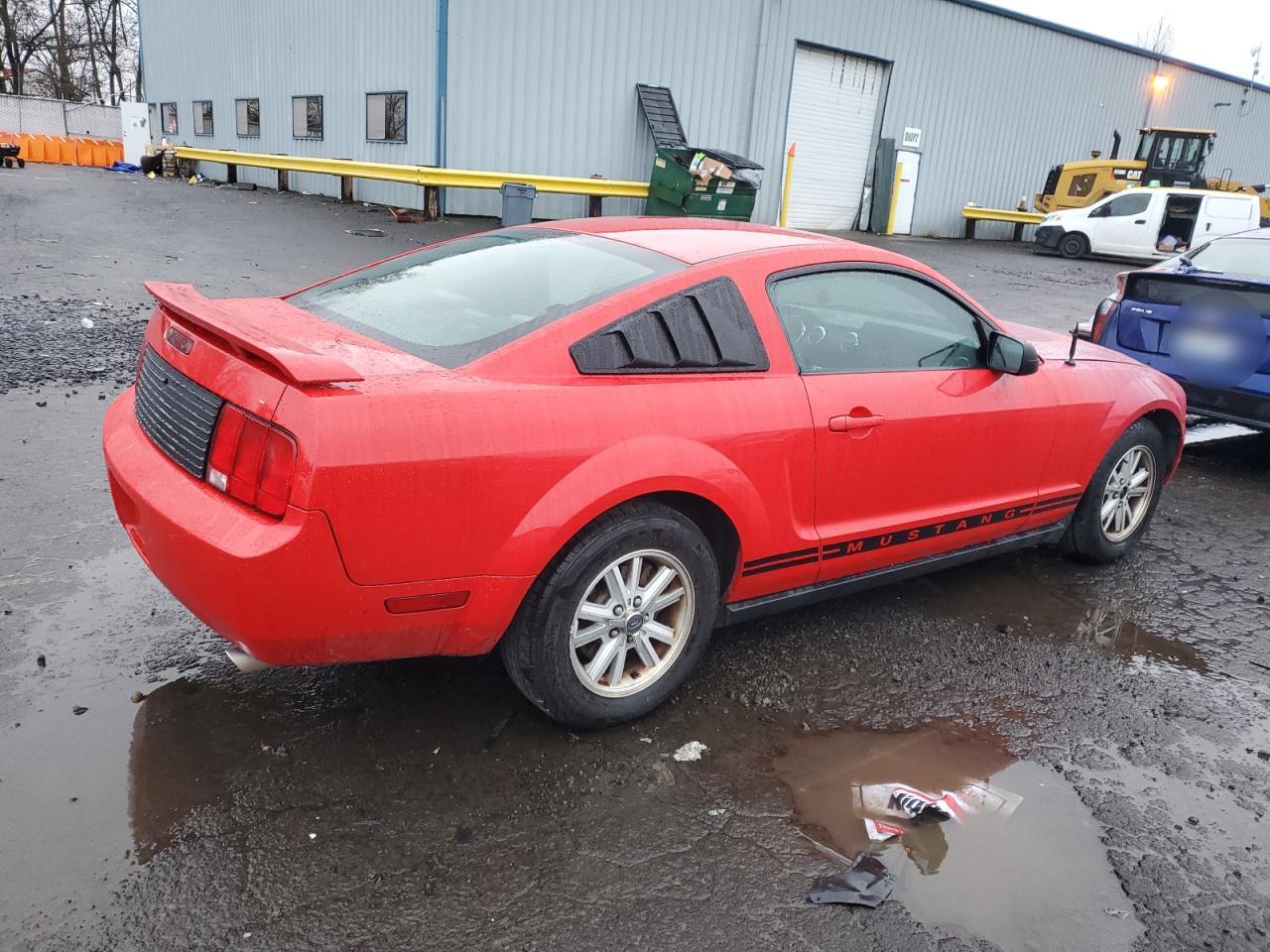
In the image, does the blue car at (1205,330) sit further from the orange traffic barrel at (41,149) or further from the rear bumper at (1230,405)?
the orange traffic barrel at (41,149)

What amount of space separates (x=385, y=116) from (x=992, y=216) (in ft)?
49.4

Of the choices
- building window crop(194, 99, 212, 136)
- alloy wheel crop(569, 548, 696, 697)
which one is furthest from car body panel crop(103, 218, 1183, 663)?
building window crop(194, 99, 212, 136)

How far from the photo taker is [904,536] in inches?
146

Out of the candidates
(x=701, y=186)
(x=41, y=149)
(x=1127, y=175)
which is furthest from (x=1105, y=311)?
(x=41, y=149)

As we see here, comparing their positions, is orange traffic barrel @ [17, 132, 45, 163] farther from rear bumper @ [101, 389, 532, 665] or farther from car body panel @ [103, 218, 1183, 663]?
rear bumper @ [101, 389, 532, 665]

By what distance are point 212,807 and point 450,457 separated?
1.13m

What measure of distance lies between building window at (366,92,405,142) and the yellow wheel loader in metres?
16.5

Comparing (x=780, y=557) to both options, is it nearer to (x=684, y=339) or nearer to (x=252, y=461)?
(x=684, y=339)

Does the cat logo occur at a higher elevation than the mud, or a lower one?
higher

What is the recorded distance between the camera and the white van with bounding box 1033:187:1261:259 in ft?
67.9

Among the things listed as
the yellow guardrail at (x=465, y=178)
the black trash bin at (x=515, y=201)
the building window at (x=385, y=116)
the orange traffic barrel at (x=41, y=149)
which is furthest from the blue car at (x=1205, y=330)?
the orange traffic barrel at (x=41, y=149)

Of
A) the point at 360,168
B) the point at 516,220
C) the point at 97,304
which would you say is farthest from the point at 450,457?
the point at 360,168

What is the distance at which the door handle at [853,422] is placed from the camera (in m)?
3.35

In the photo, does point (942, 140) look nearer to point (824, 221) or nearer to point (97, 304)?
point (824, 221)
